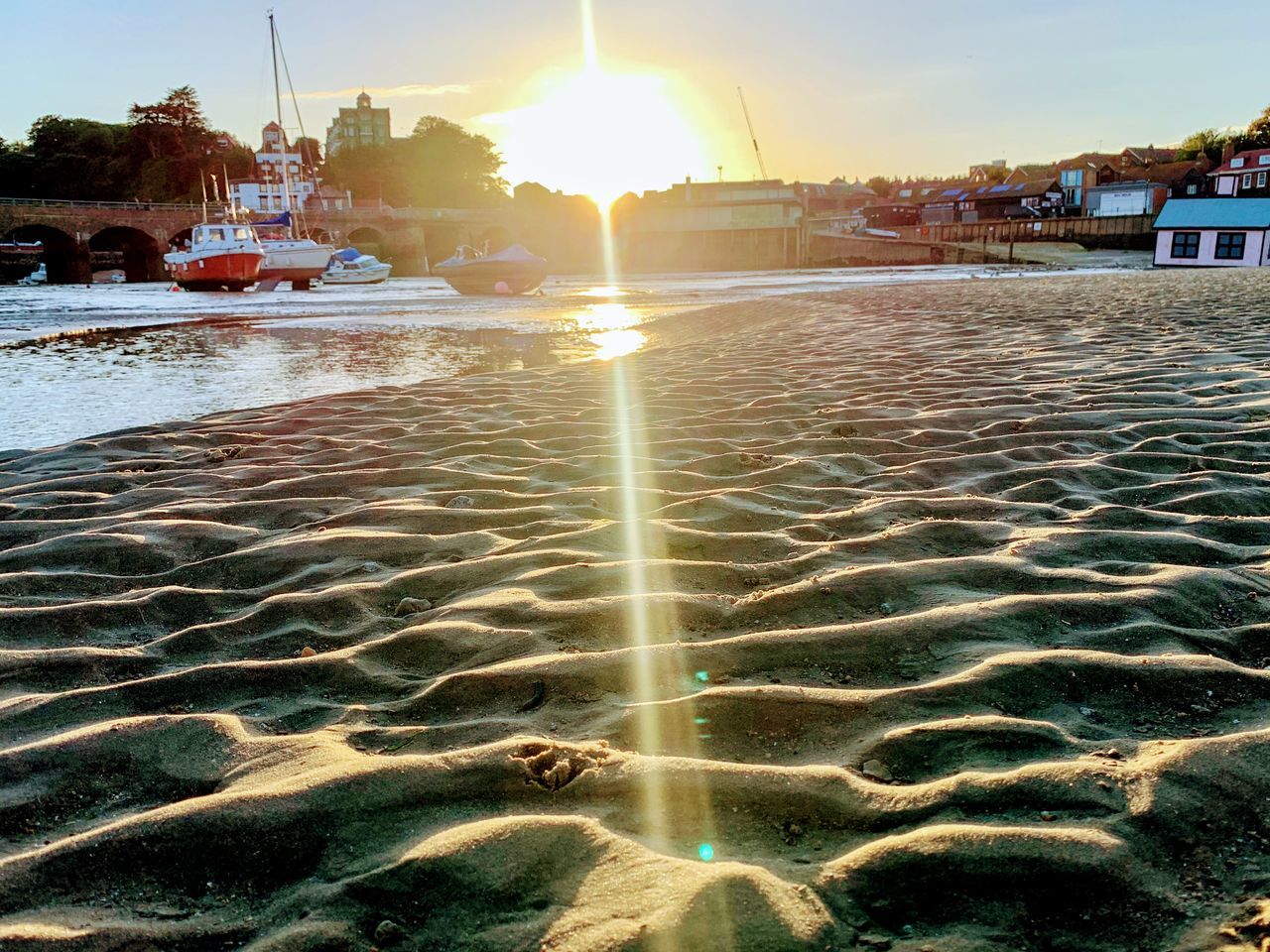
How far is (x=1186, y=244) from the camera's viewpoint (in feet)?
122

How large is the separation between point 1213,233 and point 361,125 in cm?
12797

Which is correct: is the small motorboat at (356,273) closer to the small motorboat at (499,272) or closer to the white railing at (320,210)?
the white railing at (320,210)

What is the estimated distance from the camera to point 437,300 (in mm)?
25969

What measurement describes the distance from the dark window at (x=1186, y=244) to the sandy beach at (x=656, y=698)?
39.4 metres

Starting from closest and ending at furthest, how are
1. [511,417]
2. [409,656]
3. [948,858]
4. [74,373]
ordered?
[948,858] < [409,656] < [511,417] < [74,373]

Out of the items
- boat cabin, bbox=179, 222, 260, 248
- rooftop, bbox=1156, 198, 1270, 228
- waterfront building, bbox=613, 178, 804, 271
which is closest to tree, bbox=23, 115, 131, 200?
waterfront building, bbox=613, 178, 804, 271

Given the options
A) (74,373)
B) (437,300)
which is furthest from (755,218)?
(74,373)

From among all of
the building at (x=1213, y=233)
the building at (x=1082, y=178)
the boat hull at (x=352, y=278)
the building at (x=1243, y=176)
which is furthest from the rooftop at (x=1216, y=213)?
the boat hull at (x=352, y=278)

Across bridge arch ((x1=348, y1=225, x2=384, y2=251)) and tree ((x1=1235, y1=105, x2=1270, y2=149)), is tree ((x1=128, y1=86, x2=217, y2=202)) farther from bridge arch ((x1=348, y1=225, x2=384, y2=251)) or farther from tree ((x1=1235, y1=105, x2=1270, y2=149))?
tree ((x1=1235, y1=105, x2=1270, y2=149))

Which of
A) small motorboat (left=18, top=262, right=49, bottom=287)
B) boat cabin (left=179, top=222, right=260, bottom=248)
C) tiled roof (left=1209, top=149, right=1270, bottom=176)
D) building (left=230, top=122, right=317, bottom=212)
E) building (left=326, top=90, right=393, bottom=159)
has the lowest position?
small motorboat (left=18, top=262, right=49, bottom=287)

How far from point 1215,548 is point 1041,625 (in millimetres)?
936

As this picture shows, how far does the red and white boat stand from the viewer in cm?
3541

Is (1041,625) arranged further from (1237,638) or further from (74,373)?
(74,373)

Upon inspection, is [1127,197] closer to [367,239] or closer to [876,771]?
[367,239]
